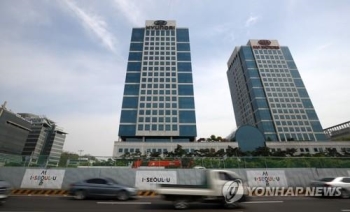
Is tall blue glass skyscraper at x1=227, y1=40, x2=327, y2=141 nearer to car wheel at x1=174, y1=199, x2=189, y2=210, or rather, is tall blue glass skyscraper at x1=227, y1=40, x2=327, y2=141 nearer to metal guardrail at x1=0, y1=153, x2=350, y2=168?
metal guardrail at x1=0, y1=153, x2=350, y2=168

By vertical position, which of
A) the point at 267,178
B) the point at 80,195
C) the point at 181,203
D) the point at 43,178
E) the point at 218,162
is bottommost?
the point at 181,203

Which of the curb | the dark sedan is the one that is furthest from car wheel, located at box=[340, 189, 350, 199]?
the curb

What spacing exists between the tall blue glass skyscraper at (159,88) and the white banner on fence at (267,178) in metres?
53.7

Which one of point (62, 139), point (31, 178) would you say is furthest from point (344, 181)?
point (62, 139)

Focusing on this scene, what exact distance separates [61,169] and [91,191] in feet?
24.5

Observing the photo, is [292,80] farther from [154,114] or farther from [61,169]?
[61,169]

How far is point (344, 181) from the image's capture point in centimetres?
1497

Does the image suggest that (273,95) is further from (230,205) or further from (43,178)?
(43,178)

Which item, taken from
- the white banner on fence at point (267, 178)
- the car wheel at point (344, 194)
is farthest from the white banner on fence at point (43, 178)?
the car wheel at point (344, 194)

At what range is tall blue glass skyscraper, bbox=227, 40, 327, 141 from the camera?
8825cm

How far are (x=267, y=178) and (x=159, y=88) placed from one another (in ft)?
216

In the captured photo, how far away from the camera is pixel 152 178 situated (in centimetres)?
A: 1786

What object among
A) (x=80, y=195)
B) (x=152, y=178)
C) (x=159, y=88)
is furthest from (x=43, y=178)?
(x=159, y=88)

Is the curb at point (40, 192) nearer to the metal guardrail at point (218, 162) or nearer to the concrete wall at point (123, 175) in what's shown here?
the concrete wall at point (123, 175)
